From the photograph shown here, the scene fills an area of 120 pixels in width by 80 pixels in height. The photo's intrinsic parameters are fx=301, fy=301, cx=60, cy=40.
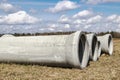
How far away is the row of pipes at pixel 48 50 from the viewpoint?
11.2 m

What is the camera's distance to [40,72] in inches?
415

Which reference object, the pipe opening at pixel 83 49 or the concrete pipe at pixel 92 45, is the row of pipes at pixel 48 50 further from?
the concrete pipe at pixel 92 45

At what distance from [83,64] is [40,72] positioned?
2.33m

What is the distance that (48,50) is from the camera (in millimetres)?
11664

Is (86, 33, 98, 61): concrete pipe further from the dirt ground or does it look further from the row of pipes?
the dirt ground

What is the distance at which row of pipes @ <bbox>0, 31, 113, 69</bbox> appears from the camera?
11.2 m

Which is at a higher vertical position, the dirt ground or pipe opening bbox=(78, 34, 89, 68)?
pipe opening bbox=(78, 34, 89, 68)

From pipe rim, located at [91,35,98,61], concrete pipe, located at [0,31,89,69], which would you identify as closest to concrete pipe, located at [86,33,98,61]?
pipe rim, located at [91,35,98,61]

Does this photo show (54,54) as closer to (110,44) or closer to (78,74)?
(78,74)

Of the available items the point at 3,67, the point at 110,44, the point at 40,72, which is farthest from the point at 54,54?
the point at 110,44

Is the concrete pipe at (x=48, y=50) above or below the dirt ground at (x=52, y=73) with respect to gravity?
above

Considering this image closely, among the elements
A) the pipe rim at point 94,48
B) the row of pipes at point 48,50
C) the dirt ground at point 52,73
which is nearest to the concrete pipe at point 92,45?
the pipe rim at point 94,48

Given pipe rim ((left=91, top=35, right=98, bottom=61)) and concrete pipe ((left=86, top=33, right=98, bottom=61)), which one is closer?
concrete pipe ((left=86, top=33, right=98, bottom=61))

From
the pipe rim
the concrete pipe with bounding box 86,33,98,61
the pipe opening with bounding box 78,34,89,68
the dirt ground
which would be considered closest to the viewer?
the dirt ground
